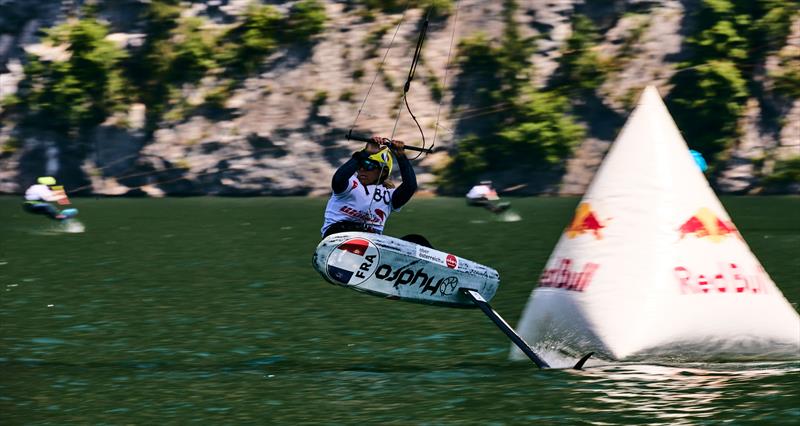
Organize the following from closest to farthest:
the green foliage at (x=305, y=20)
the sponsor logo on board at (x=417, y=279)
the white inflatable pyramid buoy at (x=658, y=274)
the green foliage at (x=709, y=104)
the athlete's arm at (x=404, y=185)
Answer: the white inflatable pyramid buoy at (x=658, y=274)
the sponsor logo on board at (x=417, y=279)
the athlete's arm at (x=404, y=185)
the green foliage at (x=709, y=104)
the green foliage at (x=305, y=20)

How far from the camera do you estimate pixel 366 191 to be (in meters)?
17.5

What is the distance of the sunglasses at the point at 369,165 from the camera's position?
1714cm

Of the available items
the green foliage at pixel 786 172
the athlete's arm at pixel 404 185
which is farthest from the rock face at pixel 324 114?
the athlete's arm at pixel 404 185

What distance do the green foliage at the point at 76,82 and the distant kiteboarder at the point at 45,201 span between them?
2068 centimetres

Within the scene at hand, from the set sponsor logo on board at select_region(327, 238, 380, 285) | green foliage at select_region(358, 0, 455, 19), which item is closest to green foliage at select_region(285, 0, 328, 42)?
green foliage at select_region(358, 0, 455, 19)

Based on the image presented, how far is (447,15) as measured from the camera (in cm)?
6575

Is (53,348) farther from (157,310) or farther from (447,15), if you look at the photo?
(447,15)

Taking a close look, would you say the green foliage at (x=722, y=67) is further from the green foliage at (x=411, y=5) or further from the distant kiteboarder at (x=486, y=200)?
the distant kiteboarder at (x=486, y=200)

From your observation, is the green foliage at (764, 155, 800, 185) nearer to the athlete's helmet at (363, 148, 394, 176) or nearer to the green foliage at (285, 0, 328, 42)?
the green foliage at (285, 0, 328, 42)

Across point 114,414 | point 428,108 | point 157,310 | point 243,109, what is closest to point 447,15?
point 428,108

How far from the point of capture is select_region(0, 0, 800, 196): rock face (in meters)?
64.6

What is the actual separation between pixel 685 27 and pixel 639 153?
4997 cm

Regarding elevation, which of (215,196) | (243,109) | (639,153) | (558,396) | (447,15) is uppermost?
(639,153)

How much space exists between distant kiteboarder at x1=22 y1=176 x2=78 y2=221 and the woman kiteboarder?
25564 millimetres
